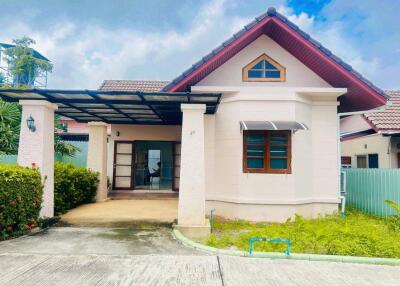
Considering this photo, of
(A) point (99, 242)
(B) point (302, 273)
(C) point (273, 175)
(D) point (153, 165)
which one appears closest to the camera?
(B) point (302, 273)

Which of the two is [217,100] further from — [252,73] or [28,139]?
[28,139]

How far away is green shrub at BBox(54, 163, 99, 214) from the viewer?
31.9 ft

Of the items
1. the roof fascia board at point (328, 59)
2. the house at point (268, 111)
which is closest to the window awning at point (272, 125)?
the house at point (268, 111)

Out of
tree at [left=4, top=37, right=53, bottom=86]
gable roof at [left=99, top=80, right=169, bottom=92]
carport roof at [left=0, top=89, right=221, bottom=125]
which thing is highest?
tree at [left=4, top=37, right=53, bottom=86]

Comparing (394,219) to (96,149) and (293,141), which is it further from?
(96,149)

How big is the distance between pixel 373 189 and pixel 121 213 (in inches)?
377

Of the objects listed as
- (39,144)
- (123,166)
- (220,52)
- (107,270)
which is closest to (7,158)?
(123,166)

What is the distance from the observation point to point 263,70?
10672 millimetres

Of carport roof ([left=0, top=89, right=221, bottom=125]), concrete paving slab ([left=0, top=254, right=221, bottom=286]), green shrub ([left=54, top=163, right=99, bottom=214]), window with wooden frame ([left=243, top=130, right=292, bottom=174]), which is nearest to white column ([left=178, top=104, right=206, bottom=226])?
carport roof ([left=0, top=89, right=221, bottom=125])

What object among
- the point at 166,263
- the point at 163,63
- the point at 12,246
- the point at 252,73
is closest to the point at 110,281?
the point at 166,263

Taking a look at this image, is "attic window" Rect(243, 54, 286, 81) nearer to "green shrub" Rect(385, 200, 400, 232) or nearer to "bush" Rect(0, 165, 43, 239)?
"green shrub" Rect(385, 200, 400, 232)

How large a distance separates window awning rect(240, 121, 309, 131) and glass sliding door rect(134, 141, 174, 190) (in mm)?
7454

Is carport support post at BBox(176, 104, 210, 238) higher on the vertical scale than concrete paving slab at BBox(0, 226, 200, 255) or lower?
higher

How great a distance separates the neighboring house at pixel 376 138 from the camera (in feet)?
44.8
